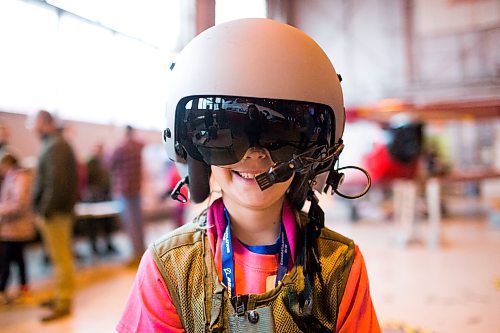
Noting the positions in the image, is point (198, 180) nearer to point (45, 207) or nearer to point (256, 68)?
point (256, 68)

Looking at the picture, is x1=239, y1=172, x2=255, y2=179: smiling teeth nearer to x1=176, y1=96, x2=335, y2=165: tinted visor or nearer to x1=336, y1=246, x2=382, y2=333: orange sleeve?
x1=176, y1=96, x2=335, y2=165: tinted visor

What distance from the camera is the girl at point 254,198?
61 cm

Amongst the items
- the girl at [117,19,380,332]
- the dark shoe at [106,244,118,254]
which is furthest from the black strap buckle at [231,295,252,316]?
the dark shoe at [106,244,118,254]

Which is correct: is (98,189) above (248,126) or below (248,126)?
below

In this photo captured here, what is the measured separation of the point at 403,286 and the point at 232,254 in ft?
3.58

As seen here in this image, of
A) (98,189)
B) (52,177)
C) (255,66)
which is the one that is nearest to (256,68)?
(255,66)

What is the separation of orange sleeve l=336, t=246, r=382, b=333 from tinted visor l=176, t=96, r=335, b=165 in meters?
0.23

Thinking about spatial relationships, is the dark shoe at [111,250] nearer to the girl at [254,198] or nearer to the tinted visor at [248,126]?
the girl at [254,198]

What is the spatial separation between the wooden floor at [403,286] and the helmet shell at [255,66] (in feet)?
1.51

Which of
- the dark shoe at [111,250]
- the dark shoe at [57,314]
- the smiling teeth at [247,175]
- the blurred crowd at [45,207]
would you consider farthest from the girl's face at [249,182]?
the dark shoe at [111,250]

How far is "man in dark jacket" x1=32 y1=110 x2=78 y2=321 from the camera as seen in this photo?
206cm

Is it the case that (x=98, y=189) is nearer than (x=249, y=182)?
No

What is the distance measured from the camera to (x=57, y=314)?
6.33 ft

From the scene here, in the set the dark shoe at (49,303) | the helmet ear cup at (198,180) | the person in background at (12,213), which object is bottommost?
the dark shoe at (49,303)
